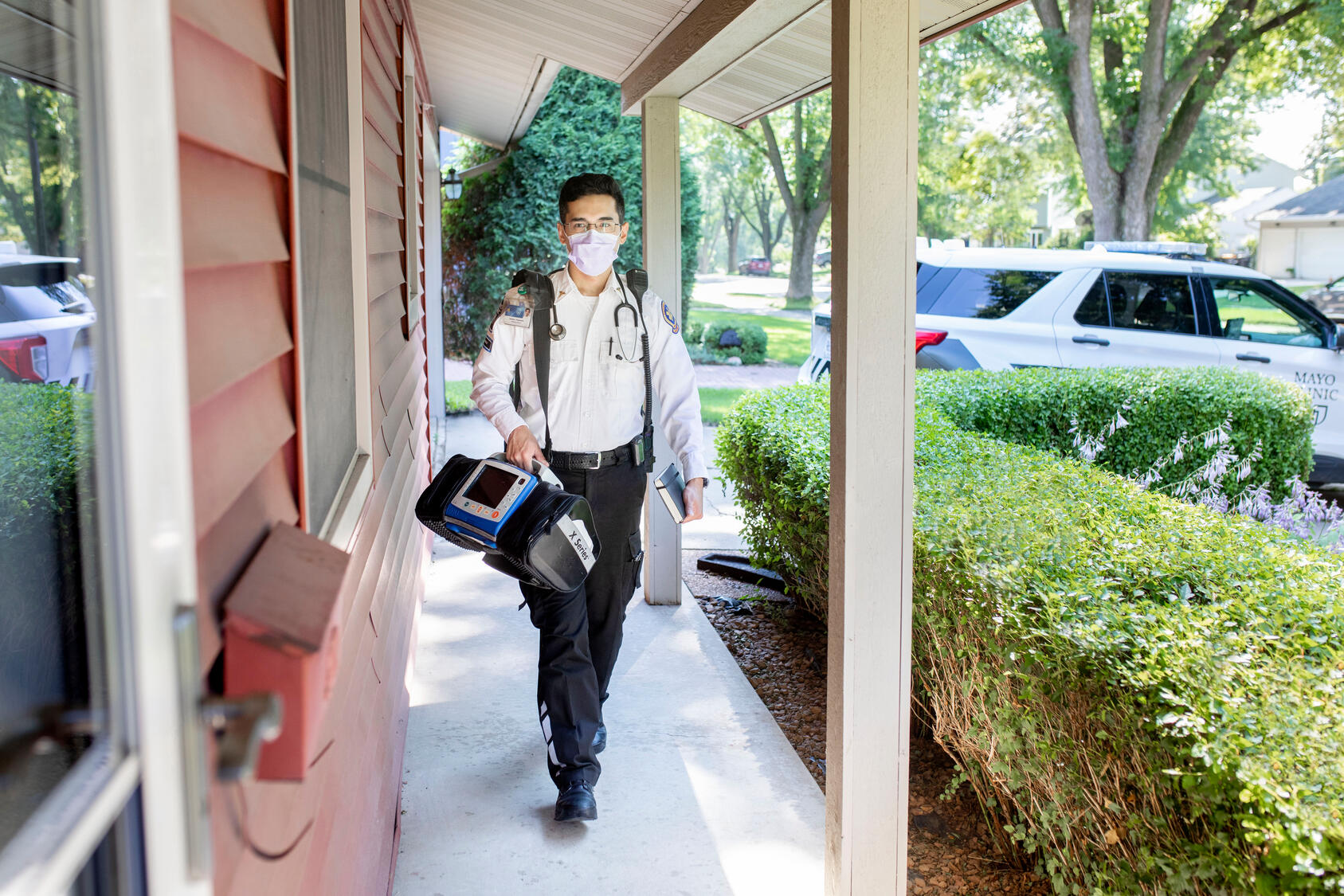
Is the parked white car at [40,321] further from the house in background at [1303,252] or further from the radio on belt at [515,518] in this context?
the house in background at [1303,252]

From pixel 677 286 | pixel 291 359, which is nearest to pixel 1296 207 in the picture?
pixel 677 286

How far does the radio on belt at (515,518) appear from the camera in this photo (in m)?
2.98

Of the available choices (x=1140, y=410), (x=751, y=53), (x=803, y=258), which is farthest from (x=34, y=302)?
(x=803, y=258)

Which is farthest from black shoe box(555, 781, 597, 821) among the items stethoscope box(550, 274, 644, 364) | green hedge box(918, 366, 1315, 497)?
green hedge box(918, 366, 1315, 497)

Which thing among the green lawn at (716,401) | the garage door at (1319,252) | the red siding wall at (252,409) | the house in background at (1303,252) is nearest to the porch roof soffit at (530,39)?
the red siding wall at (252,409)

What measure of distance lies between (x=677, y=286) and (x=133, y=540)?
466 cm

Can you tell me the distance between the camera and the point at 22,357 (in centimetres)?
162

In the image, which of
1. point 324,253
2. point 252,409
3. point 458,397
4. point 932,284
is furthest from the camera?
point 458,397

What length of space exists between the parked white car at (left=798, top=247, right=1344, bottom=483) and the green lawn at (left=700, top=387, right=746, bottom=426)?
4563 millimetres

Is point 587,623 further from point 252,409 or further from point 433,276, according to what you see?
point 433,276

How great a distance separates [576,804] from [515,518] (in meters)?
1.00

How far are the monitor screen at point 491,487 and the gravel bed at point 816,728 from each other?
5.24 ft

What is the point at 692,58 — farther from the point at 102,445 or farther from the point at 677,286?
the point at 102,445

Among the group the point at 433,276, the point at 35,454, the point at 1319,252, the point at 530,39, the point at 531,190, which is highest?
the point at 1319,252
